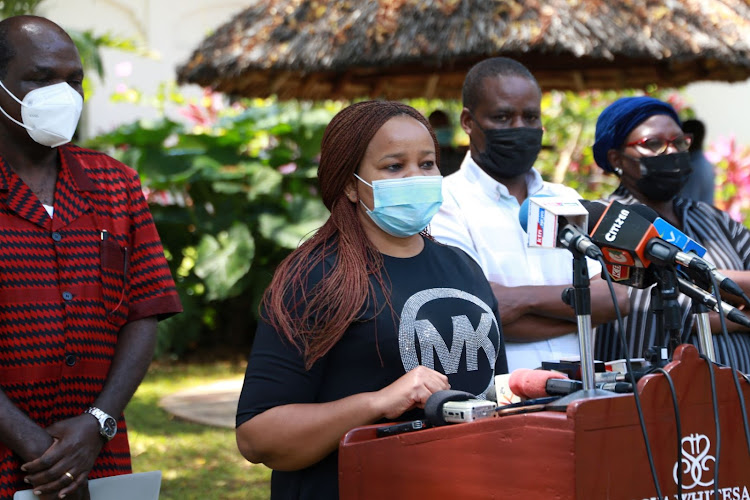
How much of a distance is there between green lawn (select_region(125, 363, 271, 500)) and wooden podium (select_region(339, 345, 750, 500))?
3815 mm

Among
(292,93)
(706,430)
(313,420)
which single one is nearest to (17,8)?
(292,93)

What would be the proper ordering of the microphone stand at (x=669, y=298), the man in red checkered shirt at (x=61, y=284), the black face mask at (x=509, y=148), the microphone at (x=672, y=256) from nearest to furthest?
the microphone at (x=672, y=256)
the microphone stand at (x=669, y=298)
the man in red checkered shirt at (x=61, y=284)
the black face mask at (x=509, y=148)

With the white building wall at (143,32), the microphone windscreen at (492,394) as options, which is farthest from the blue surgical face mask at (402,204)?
the white building wall at (143,32)

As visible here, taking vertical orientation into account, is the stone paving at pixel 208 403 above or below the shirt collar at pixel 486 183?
below

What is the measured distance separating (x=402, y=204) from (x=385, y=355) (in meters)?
0.45

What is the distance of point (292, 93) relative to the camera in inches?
373

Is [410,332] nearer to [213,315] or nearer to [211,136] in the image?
[211,136]

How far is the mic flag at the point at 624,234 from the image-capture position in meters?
2.29

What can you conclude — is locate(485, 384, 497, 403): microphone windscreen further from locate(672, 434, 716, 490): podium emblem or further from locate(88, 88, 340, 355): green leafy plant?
Answer: locate(88, 88, 340, 355): green leafy plant

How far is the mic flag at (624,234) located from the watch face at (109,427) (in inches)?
60.4

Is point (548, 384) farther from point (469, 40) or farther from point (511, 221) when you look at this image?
point (469, 40)

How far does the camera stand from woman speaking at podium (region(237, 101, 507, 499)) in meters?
2.58

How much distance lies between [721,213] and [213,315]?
779cm

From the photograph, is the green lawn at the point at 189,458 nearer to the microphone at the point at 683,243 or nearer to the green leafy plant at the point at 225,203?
the green leafy plant at the point at 225,203
